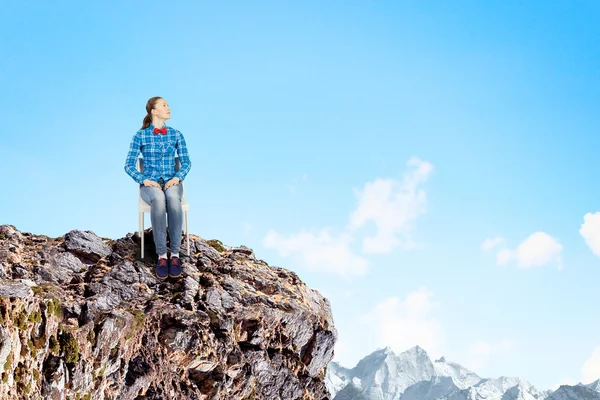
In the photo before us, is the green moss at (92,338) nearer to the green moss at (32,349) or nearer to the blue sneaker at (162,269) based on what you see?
the green moss at (32,349)

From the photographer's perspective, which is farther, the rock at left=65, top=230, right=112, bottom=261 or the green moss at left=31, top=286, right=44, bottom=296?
the rock at left=65, top=230, right=112, bottom=261

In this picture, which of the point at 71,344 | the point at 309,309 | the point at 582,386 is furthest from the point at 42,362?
the point at 582,386

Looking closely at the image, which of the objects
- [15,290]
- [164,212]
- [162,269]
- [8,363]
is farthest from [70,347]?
[164,212]

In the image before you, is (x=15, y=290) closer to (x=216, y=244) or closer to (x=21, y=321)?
(x=21, y=321)

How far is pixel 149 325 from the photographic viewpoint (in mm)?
14836

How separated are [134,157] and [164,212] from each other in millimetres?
1641

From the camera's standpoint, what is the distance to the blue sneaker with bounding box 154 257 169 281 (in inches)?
640

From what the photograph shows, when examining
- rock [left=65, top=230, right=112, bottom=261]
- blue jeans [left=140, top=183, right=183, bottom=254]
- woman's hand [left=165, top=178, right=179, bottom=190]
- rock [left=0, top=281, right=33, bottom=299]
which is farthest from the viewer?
rock [left=65, top=230, right=112, bottom=261]

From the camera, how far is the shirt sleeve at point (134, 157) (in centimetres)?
1598

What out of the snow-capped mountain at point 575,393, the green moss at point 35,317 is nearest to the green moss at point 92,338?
the green moss at point 35,317

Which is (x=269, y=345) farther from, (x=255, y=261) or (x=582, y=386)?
(x=582, y=386)

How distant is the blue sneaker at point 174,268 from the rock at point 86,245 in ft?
6.32

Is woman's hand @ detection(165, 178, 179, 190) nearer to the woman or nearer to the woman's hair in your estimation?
the woman

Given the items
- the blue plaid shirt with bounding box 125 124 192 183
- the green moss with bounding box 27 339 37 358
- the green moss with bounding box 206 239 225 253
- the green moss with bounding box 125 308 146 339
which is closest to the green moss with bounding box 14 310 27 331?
the green moss with bounding box 27 339 37 358
